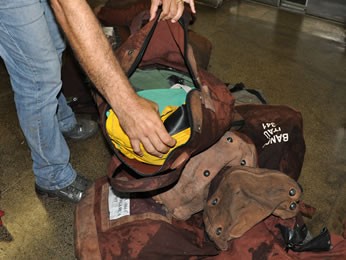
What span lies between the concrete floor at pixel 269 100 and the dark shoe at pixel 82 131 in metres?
0.03

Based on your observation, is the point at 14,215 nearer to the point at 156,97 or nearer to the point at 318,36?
the point at 156,97

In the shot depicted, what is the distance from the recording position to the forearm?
120 cm

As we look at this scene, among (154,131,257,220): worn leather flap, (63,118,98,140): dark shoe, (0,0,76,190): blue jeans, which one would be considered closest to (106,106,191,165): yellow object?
(154,131,257,220): worn leather flap

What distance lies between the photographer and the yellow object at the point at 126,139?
4.14 feet

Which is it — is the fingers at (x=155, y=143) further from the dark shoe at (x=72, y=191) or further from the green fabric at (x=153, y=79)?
the dark shoe at (x=72, y=191)

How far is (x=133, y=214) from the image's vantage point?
1534 mm

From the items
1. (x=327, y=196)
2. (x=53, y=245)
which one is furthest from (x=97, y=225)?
(x=327, y=196)

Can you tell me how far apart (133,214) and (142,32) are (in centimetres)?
66

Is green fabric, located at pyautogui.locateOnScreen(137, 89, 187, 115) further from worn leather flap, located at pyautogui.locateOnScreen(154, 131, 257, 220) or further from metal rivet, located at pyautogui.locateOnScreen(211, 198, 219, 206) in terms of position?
metal rivet, located at pyautogui.locateOnScreen(211, 198, 219, 206)

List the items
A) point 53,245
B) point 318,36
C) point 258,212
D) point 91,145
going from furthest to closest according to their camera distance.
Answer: point 318,36
point 91,145
point 53,245
point 258,212

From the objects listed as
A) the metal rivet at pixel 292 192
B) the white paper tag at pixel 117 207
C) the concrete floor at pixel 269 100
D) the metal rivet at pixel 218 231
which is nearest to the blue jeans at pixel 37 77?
the concrete floor at pixel 269 100

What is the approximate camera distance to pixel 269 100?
2.55 m

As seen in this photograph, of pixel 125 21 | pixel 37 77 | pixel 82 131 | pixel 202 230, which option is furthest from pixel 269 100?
pixel 37 77

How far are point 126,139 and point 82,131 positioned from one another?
1.09m
